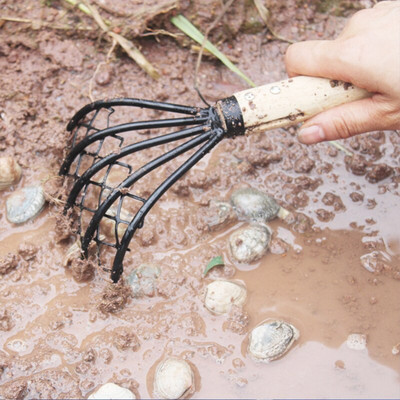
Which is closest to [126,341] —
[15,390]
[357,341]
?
[15,390]

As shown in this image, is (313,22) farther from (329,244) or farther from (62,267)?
(62,267)

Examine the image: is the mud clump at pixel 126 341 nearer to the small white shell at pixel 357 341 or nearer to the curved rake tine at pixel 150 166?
the curved rake tine at pixel 150 166

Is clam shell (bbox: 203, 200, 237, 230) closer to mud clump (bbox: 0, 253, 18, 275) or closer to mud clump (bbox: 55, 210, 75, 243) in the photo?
mud clump (bbox: 55, 210, 75, 243)

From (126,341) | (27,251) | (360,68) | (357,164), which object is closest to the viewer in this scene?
(360,68)

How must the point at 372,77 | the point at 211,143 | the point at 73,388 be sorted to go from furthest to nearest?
the point at 73,388 < the point at 211,143 < the point at 372,77

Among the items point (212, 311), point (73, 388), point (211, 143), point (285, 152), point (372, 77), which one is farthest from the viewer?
point (285, 152)

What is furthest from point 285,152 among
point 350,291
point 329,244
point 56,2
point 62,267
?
point 56,2

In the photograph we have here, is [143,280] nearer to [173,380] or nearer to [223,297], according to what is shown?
[223,297]
